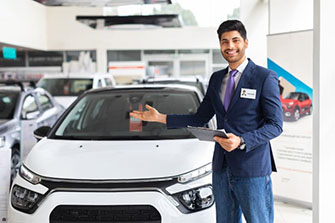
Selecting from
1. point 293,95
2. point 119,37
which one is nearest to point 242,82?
point 293,95

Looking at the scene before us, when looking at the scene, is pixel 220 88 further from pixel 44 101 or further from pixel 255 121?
pixel 44 101

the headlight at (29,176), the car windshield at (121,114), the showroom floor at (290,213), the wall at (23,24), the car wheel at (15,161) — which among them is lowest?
the showroom floor at (290,213)

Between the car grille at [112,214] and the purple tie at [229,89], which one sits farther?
the car grille at [112,214]

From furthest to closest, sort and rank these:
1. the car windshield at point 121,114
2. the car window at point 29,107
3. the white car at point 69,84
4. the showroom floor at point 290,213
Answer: the white car at point 69,84 < the car window at point 29,107 < the showroom floor at point 290,213 < the car windshield at point 121,114

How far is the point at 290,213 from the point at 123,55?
47.8ft

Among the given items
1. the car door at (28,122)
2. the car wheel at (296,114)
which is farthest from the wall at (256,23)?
the car door at (28,122)

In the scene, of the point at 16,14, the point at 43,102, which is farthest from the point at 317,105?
the point at 16,14

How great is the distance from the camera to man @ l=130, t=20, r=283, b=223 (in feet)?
7.56

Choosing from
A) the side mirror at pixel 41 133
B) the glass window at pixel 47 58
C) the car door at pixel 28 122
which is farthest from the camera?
the glass window at pixel 47 58

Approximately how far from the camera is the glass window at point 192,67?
1870 cm

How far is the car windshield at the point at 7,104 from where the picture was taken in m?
6.39

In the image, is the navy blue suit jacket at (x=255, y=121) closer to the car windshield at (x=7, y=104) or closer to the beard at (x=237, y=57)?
the beard at (x=237, y=57)

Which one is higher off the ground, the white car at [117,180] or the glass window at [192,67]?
the glass window at [192,67]

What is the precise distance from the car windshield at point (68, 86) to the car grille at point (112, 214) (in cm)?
783
